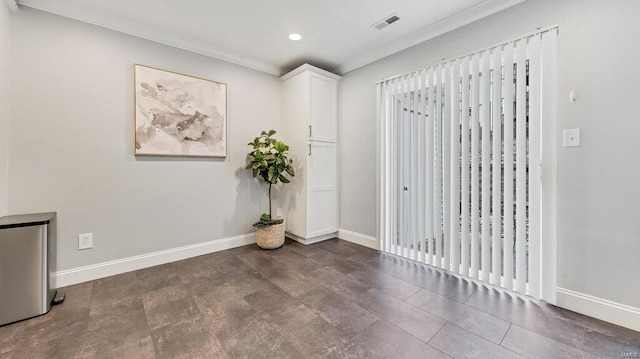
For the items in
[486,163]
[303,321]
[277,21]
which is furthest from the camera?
[277,21]

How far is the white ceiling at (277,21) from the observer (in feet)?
A: 7.33

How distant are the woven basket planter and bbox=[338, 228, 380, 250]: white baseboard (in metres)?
0.94

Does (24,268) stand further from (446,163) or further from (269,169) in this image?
(446,163)

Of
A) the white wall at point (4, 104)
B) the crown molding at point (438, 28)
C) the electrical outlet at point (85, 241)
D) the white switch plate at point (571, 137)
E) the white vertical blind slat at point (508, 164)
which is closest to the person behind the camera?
the white switch plate at point (571, 137)

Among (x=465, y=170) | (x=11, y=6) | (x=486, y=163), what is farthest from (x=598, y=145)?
(x=11, y=6)

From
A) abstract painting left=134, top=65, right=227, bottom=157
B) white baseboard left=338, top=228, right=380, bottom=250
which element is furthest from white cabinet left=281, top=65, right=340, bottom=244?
abstract painting left=134, top=65, right=227, bottom=157

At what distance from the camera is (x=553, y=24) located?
1.91m

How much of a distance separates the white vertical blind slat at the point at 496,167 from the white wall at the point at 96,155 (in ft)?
9.56

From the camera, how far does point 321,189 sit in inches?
138

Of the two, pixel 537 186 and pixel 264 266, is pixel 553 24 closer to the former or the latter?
pixel 537 186

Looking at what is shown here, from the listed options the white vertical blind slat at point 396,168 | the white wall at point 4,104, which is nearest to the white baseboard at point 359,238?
the white vertical blind slat at point 396,168

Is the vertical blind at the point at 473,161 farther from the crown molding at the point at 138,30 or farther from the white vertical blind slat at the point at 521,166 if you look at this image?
the crown molding at the point at 138,30

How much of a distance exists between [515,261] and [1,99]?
4.27 metres

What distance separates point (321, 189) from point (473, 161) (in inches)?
73.5
